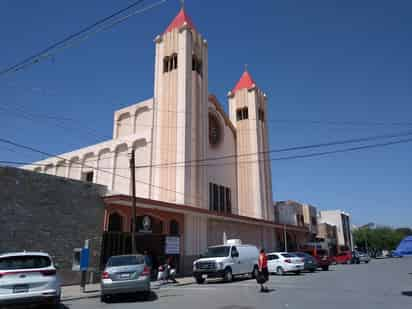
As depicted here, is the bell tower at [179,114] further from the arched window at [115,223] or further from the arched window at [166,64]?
the arched window at [115,223]

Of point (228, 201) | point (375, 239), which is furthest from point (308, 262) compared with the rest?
point (375, 239)

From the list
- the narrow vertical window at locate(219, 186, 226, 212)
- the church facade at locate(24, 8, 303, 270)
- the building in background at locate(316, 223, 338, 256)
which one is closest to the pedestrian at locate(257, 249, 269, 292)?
the church facade at locate(24, 8, 303, 270)

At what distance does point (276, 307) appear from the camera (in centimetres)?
946

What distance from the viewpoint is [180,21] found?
3591 cm

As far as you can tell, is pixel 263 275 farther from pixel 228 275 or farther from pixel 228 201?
pixel 228 201

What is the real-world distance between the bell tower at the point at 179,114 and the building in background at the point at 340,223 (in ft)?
182

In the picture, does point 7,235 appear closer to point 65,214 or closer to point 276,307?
point 65,214

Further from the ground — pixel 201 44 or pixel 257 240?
pixel 201 44

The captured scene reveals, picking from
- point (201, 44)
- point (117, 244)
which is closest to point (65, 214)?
point (117, 244)

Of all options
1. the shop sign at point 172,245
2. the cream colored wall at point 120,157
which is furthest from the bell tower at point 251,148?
the shop sign at point 172,245

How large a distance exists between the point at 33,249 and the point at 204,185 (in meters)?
16.9

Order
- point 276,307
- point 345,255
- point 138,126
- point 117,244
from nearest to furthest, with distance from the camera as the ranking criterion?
point 276,307
point 117,244
point 138,126
point 345,255

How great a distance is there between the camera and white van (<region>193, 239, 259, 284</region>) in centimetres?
1880

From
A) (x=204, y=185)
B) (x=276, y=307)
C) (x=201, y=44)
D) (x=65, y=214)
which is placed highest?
(x=201, y=44)
